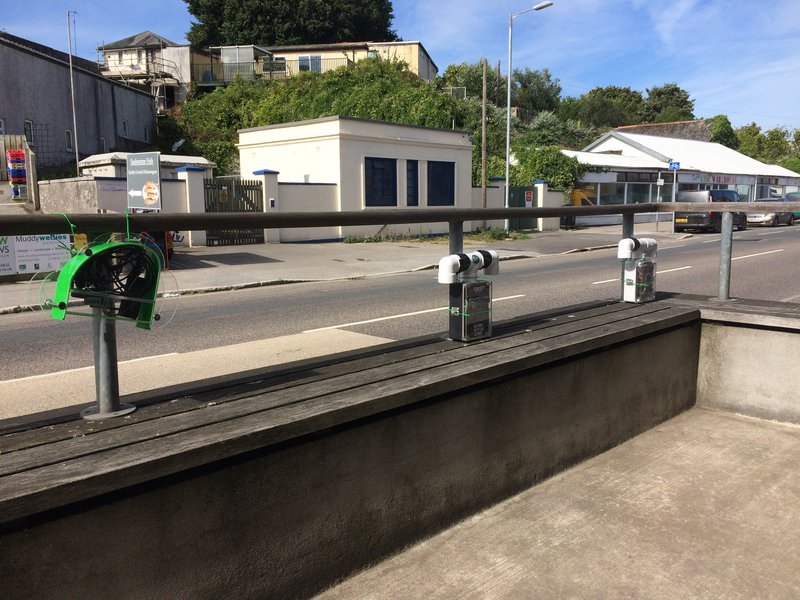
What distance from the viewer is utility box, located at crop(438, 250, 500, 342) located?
3.71 meters

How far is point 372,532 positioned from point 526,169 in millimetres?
36277

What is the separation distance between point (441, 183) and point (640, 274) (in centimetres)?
2518

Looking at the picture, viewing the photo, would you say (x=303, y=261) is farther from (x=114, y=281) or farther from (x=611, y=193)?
(x=611, y=193)

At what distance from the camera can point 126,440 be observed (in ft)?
7.43

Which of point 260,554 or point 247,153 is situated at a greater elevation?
point 247,153

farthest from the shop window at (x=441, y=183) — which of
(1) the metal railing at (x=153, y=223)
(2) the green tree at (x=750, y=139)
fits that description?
(2) the green tree at (x=750, y=139)

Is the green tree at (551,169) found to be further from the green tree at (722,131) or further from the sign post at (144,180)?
the green tree at (722,131)

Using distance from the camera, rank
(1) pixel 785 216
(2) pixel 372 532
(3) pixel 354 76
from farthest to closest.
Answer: (3) pixel 354 76 < (1) pixel 785 216 < (2) pixel 372 532

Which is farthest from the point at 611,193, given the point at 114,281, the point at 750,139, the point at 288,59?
the point at 750,139

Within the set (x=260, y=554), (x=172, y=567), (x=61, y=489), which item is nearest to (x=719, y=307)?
(x=260, y=554)

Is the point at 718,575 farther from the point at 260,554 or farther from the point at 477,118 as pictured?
the point at 477,118

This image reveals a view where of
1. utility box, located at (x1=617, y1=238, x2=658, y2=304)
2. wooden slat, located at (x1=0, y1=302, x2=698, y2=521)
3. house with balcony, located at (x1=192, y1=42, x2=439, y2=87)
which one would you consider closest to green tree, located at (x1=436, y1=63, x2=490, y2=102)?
house with balcony, located at (x1=192, y1=42, x2=439, y2=87)

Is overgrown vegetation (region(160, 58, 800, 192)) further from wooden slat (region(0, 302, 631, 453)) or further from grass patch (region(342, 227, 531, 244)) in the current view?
wooden slat (region(0, 302, 631, 453))

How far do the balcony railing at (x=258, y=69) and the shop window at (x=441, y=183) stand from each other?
25.9m
